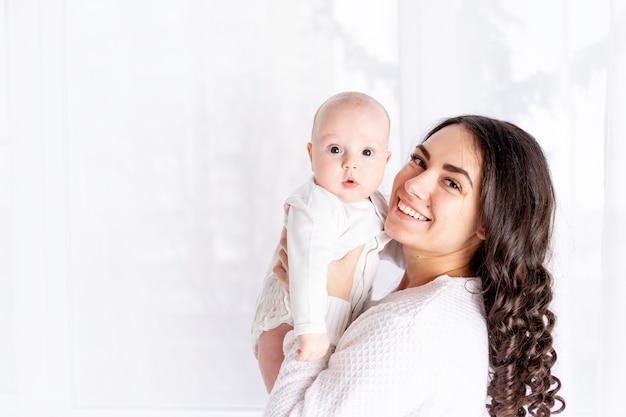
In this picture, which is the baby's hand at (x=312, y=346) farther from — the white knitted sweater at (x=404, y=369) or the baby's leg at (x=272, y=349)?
the baby's leg at (x=272, y=349)

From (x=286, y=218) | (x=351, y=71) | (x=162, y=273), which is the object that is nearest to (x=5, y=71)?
(x=162, y=273)

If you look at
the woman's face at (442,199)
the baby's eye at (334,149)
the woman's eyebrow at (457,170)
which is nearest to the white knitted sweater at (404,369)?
the woman's face at (442,199)

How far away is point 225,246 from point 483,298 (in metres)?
1.13

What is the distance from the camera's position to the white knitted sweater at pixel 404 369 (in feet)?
4.26

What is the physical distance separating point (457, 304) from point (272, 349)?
1.69 ft

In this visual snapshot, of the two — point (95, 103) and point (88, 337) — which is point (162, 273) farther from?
point (95, 103)

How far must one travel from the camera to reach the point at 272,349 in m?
1.69

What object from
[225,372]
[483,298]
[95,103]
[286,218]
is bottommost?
[225,372]

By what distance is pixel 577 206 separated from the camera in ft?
6.91

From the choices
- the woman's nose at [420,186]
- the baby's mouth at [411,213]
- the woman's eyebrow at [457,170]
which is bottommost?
the baby's mouth at [411,213]

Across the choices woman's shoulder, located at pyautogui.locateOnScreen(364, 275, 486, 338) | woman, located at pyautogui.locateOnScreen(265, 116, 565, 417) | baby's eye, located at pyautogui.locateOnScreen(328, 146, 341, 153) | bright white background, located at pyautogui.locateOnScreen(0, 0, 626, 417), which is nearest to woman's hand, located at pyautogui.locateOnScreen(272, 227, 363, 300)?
woman, located at pyautogui.locateOnScreen(265, 116, 565, 417)

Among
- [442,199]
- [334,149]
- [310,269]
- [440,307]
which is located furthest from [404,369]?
[334,149]

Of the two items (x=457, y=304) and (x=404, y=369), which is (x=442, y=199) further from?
(x=404, y=369)

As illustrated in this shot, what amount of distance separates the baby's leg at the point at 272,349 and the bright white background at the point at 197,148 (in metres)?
0.68
